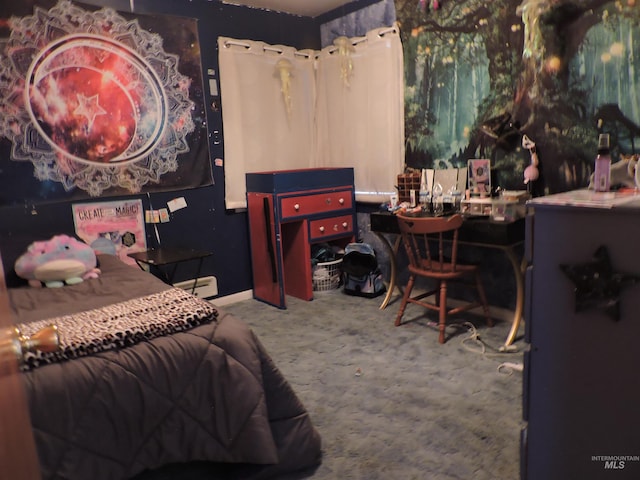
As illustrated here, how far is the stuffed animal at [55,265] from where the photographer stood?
249 cm

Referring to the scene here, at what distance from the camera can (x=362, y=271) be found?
148 inches

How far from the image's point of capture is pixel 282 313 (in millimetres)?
3582

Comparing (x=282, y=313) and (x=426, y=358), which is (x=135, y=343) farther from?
(x=282, y=313)

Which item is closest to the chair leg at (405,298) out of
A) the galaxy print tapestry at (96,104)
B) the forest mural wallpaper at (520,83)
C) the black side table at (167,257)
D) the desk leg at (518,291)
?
the desk leg at (518,291)

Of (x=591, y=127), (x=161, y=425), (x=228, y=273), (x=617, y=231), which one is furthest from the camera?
(x=228, y=273)

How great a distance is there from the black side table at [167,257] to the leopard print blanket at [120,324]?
1.10 meters

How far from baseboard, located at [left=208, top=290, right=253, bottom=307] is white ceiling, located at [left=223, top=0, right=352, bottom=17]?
230 cm

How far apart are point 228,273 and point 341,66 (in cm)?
195

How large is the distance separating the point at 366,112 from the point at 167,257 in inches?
77.2

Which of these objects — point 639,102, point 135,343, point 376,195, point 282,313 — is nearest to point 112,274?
point 135,343

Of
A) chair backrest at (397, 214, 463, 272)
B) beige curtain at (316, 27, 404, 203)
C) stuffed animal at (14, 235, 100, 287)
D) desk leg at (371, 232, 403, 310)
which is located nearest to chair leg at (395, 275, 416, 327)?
chair backrest at (397, 214, 463, 272)

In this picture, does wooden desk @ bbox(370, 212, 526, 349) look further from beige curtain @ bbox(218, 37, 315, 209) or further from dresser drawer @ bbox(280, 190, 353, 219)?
beige curtain @ bbox(218, 37, 315, 209)

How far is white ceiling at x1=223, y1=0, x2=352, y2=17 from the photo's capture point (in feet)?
12.3

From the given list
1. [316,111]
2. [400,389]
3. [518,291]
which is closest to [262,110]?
[316,111]
